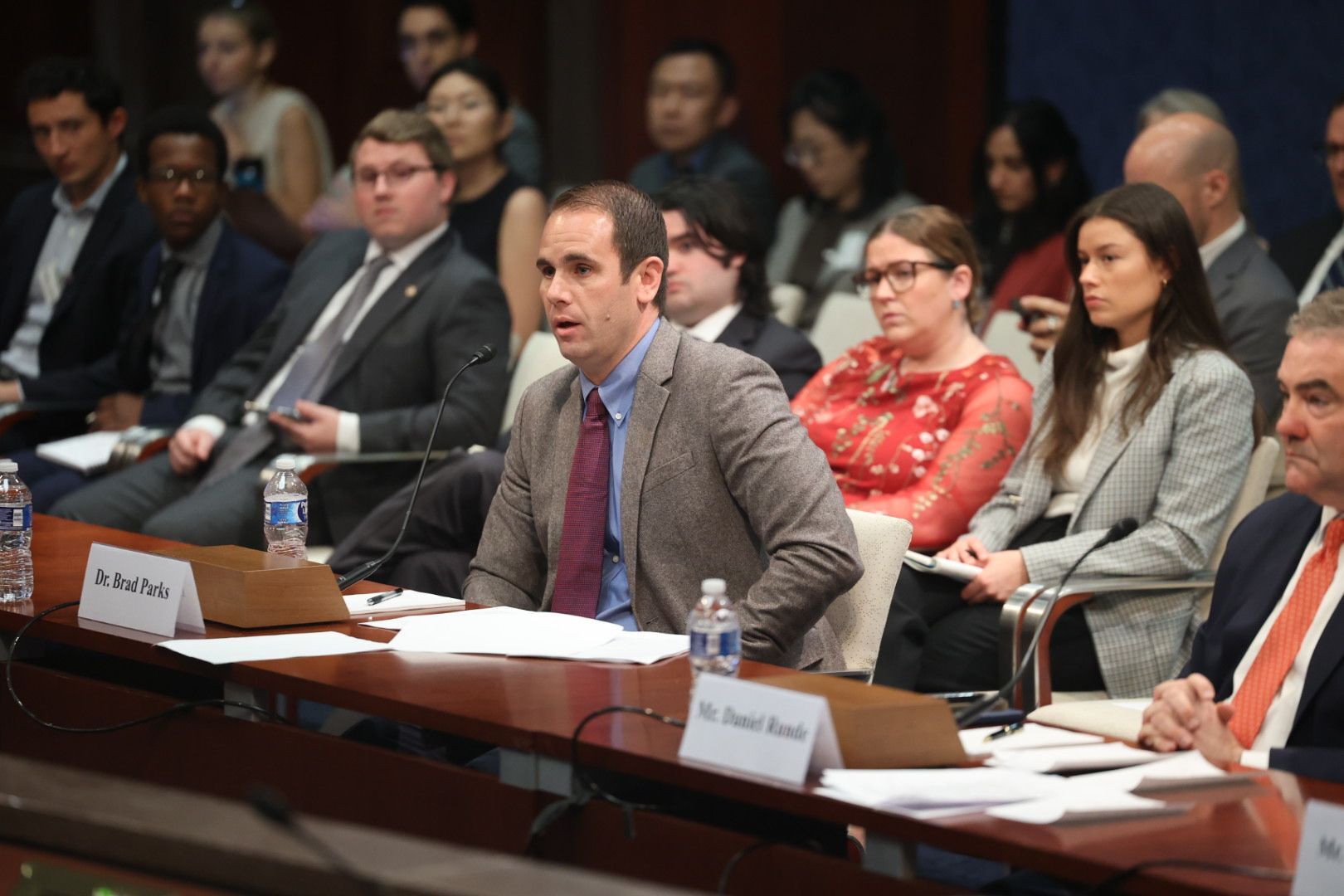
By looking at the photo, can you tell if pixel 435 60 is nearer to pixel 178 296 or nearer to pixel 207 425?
pixel 178 296

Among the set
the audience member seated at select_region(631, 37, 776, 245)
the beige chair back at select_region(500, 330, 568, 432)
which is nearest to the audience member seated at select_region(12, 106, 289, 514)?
the beige chair back at select_region(500, 330, 568, 432)

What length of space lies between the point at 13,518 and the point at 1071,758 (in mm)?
1735

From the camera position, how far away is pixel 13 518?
2.69 metres

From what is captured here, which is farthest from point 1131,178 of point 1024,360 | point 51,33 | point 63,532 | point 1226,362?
point 51,33

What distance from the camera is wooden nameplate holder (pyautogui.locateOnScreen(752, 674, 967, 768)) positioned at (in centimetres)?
178

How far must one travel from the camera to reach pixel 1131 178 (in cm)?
407

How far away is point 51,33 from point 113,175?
3.38m

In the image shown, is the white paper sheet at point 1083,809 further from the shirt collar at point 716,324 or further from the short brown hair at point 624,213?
the shirt collar at point 716,324

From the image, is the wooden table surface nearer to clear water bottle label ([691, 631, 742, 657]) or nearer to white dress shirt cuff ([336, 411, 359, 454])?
clear water bottle label ([691, 631, 742, 657])

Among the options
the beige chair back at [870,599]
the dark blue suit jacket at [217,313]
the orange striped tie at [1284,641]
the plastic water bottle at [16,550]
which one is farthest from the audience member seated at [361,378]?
the orange striped tie at [1284,641]

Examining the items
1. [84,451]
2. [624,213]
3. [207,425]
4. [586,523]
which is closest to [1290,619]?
[586,523]

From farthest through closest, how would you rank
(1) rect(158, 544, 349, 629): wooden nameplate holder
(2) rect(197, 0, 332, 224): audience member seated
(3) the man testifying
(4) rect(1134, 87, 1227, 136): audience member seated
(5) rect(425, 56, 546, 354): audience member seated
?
A: (2) rect(197, 0, 332, 224): audience member seated < (5) rect(425, 56, 546, 354): audience member seated < (4) rect(1134, 87, 1227, 136): audience member seated < (3) the man testifying < (1) rect(158, 544, 349, 629): wooden nameplate holder

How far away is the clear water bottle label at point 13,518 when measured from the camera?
8.80ft

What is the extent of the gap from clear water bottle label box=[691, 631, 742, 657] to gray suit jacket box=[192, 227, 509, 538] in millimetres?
2016
